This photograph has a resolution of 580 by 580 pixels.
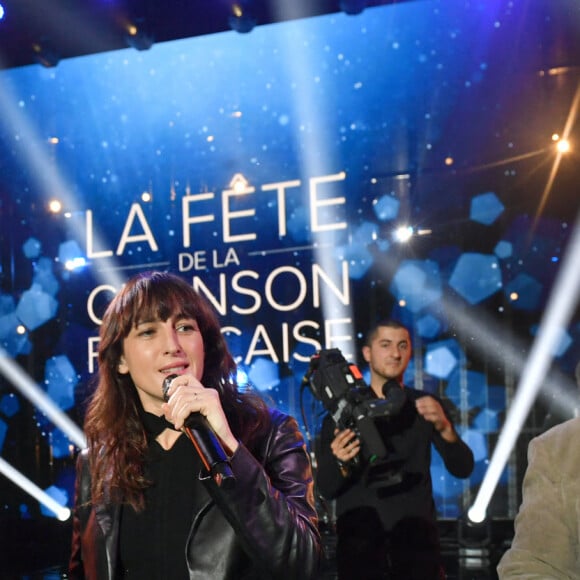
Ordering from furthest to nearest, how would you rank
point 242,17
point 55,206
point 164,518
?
point 55,206 < point 242,17 < point 164,518

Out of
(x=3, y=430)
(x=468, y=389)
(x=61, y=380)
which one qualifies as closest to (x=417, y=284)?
(x=468, y=389)

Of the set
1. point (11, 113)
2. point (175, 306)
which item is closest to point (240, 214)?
point (11, 113)

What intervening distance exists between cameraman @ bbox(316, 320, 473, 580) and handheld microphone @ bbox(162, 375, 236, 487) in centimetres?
169

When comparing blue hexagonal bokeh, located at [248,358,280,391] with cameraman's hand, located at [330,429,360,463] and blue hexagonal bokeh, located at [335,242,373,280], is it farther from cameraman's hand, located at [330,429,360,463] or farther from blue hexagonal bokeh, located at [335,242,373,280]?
cameraman's hand, located at [330,429,360,463]

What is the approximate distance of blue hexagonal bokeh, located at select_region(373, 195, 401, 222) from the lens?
553cm

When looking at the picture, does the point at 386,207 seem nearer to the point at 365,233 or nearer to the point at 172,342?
the point at 365,233

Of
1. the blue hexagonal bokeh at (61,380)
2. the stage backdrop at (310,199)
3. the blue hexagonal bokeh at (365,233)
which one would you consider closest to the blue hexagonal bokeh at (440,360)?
the stage backdrop at (310,199)

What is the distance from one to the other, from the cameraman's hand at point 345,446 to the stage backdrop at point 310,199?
2361 mm

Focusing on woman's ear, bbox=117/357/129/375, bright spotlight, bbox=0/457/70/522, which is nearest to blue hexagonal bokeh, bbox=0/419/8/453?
bright spotlight, bbox=0/457/70/522

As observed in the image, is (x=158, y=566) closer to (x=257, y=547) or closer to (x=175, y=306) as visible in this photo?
(x=257, y=547)

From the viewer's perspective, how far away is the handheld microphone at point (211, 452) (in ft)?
4.31

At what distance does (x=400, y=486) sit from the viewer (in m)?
3.02

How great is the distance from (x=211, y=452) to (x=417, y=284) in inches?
168

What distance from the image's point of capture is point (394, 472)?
300 centimetres
